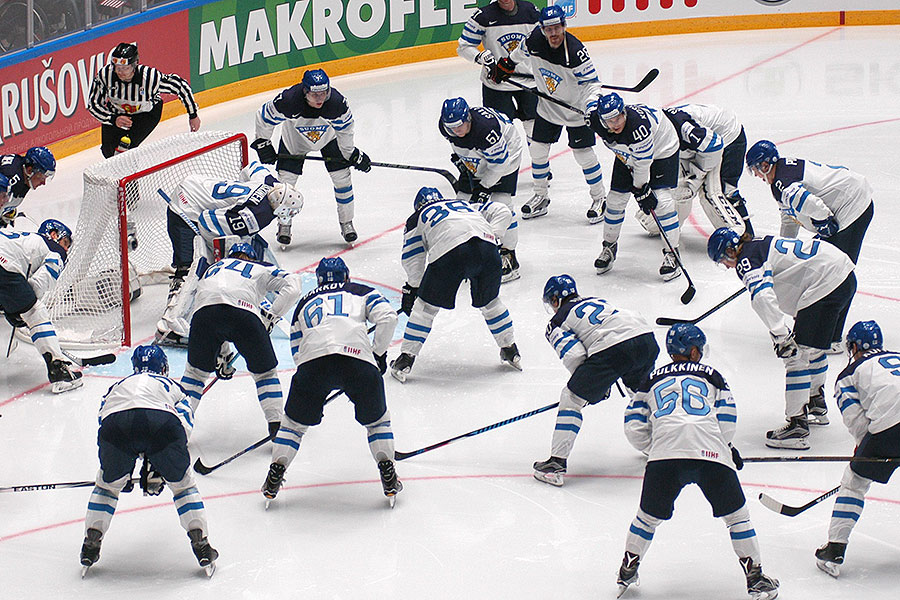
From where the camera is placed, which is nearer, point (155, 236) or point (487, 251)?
point (487, 251)

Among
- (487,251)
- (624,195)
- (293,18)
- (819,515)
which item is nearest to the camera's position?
(819,515)

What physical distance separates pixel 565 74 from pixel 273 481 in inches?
166

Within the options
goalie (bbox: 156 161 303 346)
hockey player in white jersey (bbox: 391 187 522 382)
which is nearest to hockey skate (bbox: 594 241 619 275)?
hockey player in white jersey (bbox: 391 187 522 382)

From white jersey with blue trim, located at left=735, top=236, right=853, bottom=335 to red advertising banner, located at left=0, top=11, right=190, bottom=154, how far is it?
6.25 m

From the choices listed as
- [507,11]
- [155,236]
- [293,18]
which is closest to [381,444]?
[155,236]

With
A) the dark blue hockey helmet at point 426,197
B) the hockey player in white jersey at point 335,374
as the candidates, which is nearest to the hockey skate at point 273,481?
the hockey player in white jersey at point 335,374

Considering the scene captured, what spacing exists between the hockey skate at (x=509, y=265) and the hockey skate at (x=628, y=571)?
11.4ft

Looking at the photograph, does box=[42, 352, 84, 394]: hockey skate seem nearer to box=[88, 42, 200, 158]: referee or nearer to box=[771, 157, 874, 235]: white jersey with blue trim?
box=[88, 42, 200, 158]: referee

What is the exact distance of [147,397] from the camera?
5.29 meters

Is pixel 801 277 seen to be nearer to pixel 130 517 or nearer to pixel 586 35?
pixel 130 517

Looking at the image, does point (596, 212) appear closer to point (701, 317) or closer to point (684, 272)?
point (684, 272)

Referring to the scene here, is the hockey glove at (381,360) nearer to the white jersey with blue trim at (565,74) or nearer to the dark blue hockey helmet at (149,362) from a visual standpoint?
the dark blue hockey helmet at (149,362)

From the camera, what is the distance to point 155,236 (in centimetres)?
874

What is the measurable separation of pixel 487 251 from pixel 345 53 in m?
6.80
